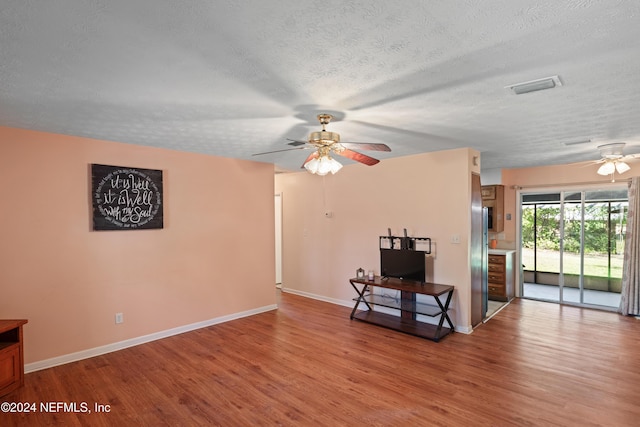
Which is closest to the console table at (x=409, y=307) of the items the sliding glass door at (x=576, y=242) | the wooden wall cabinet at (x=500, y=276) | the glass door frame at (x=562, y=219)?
the wooden wall cabinet at (x=500, y=276)

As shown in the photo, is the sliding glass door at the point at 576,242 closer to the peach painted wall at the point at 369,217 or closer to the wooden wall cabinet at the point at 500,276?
the wooden wall cabinet at the point at 500,276

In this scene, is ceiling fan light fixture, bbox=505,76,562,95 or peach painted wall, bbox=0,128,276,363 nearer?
ceiling fan light fixture, bbox=505,76,562,95

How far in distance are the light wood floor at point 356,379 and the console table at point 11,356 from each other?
4.2 inches

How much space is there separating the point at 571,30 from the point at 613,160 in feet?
12.8

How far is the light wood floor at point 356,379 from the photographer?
2531mm

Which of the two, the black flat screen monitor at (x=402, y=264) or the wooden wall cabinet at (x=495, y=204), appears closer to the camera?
the black flat screen monitor at (x=402, y=264)

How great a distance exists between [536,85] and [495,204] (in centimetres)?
443

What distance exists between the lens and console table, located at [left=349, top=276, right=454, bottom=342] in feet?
13.5

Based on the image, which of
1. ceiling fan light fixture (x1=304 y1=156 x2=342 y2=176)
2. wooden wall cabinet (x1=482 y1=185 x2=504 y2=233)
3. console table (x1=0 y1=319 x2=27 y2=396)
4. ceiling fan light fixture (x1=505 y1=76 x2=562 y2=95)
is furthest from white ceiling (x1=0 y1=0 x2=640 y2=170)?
wooden wall cabinet (x1=482 y1=185 x2=504 y2=233)

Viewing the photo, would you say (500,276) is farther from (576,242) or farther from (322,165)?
(322,165)

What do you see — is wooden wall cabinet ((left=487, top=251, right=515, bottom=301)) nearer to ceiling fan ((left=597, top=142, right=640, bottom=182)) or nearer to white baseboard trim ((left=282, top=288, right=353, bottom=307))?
ceiling fan ((left=597, top=142, right=640, bottom=182))

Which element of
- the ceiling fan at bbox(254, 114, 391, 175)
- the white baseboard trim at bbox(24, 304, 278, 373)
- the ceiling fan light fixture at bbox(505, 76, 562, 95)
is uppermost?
the ceiling fan light fixture at bbox(505, 76, 562, 95)

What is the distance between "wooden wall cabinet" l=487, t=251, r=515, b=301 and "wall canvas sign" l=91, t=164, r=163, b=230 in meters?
5.46

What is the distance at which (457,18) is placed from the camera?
57.0 inches
